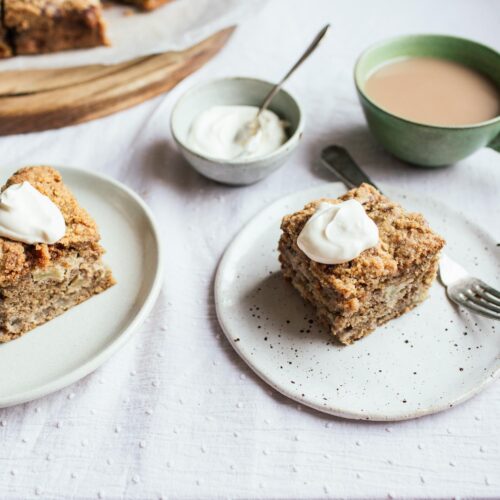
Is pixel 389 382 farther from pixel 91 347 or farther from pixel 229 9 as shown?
pixel 229 9

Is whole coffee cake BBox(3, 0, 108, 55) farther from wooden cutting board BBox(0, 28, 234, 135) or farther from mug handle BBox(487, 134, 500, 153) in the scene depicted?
mug handle BBox(487, 134, 500, 153)

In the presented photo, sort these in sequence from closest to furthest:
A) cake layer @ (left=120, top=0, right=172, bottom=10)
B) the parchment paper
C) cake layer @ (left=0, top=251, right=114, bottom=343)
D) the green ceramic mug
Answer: cake layer @ (left=0, top=251, right=114, bottom=343), the green ceramic mug, the parchment paper, cake layer @ (left=120, top=0, right=172, bottom=10)

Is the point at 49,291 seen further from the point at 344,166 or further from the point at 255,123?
the point at 344,166

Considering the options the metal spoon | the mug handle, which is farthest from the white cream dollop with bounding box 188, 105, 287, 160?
the mug handle

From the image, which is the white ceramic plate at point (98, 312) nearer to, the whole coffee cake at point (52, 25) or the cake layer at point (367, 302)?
the cake layer at point (367, 302)

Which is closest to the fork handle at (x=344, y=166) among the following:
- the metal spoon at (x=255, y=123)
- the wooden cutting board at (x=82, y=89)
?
the metal spoon at (x=255, y=123)

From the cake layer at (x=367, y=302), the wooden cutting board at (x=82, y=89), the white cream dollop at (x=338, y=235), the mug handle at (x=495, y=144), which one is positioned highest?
the mug handle at (x=495, y=144)
